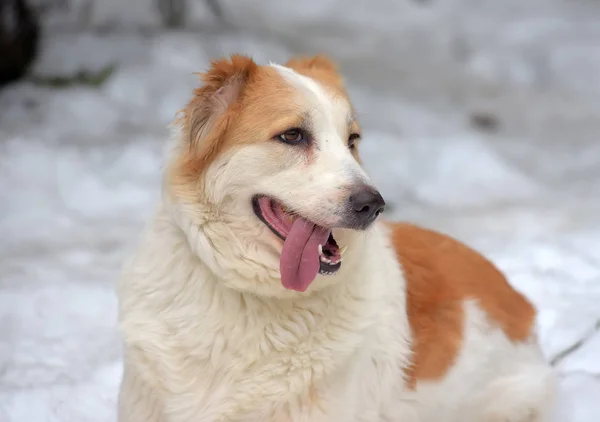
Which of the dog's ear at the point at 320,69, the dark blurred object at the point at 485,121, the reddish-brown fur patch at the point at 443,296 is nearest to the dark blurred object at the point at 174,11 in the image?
the dark blurred object at the point at 485,121

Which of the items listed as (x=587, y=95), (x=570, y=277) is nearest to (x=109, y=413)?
(x=570, y=277)

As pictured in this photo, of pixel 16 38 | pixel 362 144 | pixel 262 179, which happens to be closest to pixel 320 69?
pixel 262 179

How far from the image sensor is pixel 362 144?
6.68 metres

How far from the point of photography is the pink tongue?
2.32 meters

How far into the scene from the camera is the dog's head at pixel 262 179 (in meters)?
2.33

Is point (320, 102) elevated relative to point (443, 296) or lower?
elevated

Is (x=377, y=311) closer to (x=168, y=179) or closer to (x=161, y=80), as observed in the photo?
(x=168, y=179)

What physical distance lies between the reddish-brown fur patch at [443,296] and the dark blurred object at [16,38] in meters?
5.13

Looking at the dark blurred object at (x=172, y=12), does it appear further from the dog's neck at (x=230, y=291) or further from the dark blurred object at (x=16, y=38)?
the dog's neck at (x=230, y=291)

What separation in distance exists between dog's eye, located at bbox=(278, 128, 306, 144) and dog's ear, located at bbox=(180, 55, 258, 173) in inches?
7.6

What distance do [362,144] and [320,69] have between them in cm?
385

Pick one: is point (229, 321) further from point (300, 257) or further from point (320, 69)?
point (320, 69)

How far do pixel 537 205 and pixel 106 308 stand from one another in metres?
3.55

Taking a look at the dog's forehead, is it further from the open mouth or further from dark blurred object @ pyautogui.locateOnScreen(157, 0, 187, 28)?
dark blurred object @ pyautogui.locateOnScreen(157, 0, 187, 28)
